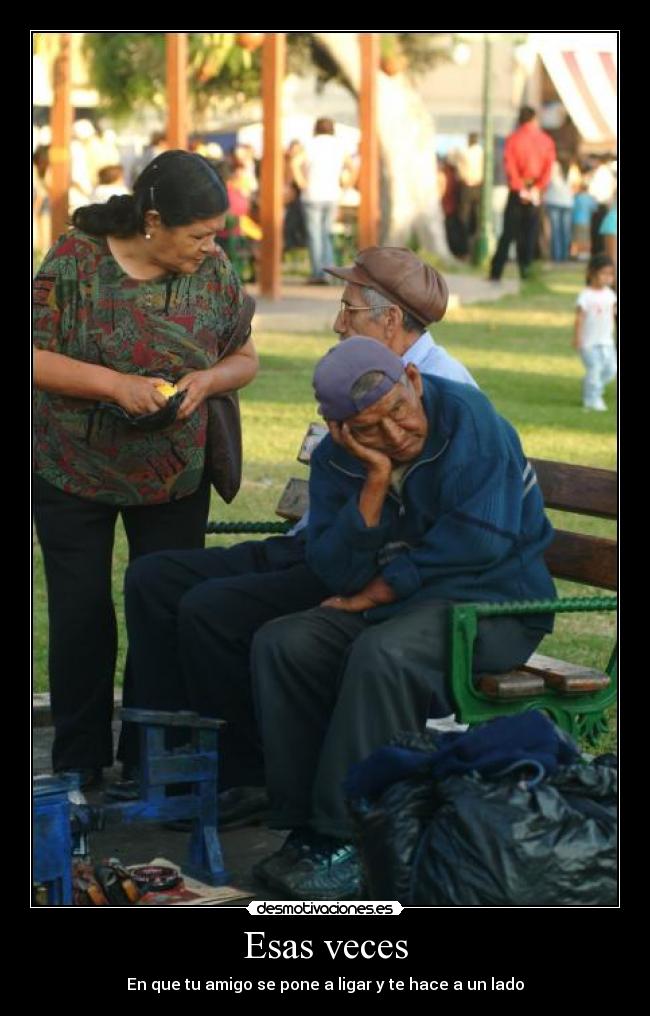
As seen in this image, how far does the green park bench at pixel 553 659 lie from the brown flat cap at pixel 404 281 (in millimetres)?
612

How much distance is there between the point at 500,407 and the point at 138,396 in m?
8.76

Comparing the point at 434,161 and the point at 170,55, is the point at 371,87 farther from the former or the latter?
the point at 434,161

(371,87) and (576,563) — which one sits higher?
(371,87)

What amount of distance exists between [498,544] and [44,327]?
1.46 metres

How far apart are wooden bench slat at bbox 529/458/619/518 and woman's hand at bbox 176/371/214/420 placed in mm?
941

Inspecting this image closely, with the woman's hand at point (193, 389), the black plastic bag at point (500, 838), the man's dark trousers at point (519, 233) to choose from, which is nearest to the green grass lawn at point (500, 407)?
the man's dark trousers at point (519, 233)

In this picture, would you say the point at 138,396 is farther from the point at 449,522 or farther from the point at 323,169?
the point at 323,169

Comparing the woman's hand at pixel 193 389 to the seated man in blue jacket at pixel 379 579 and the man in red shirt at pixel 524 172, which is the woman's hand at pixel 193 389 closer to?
the seated man in blue jacket at pixel 379 579

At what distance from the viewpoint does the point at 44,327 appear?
5383 mm

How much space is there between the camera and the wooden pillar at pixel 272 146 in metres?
20.9

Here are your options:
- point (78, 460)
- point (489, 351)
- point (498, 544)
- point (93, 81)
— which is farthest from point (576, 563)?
point (93, 81)

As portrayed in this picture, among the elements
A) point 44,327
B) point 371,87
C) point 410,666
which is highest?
point 371,87

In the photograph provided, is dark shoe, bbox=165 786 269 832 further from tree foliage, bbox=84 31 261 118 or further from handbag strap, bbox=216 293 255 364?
tree foliage, bbox=84 31 261 118

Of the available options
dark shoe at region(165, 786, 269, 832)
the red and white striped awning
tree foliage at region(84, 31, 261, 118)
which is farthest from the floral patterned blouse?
the red and white striped awning
